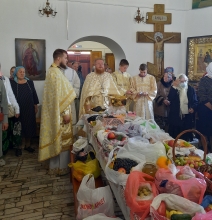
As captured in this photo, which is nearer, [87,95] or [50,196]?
[50,196]

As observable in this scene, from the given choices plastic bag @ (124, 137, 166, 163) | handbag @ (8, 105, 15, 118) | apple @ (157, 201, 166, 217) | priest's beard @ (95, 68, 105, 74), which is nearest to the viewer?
apple @ (157, 201, 166, 217)

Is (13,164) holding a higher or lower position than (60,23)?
lower

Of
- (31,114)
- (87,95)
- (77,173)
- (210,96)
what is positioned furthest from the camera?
(31,114)

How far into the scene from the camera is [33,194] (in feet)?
10.6

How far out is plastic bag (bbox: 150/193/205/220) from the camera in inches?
45.4

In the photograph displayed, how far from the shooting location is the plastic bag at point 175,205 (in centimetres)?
115

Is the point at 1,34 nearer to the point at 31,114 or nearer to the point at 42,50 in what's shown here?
the point at 42,50

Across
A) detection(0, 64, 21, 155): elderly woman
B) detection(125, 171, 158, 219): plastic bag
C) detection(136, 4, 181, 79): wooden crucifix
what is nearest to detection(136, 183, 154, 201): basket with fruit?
detection(125, 171, 158, 219): plastic bag

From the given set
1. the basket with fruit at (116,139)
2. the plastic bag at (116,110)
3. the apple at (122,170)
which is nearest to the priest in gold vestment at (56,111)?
the plastic bag at (116,110)

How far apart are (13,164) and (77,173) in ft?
6.52

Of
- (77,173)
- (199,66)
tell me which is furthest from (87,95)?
(199,66)

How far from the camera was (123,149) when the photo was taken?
1.92 m

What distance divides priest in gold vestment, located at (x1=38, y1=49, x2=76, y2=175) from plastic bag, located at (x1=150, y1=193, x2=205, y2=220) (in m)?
2.54

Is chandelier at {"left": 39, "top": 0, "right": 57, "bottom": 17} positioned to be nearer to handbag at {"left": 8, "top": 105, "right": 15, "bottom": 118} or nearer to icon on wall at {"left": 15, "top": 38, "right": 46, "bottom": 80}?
icon on wall at {"left": 15, "top": 38, "right": 46, "bottom": 80}
